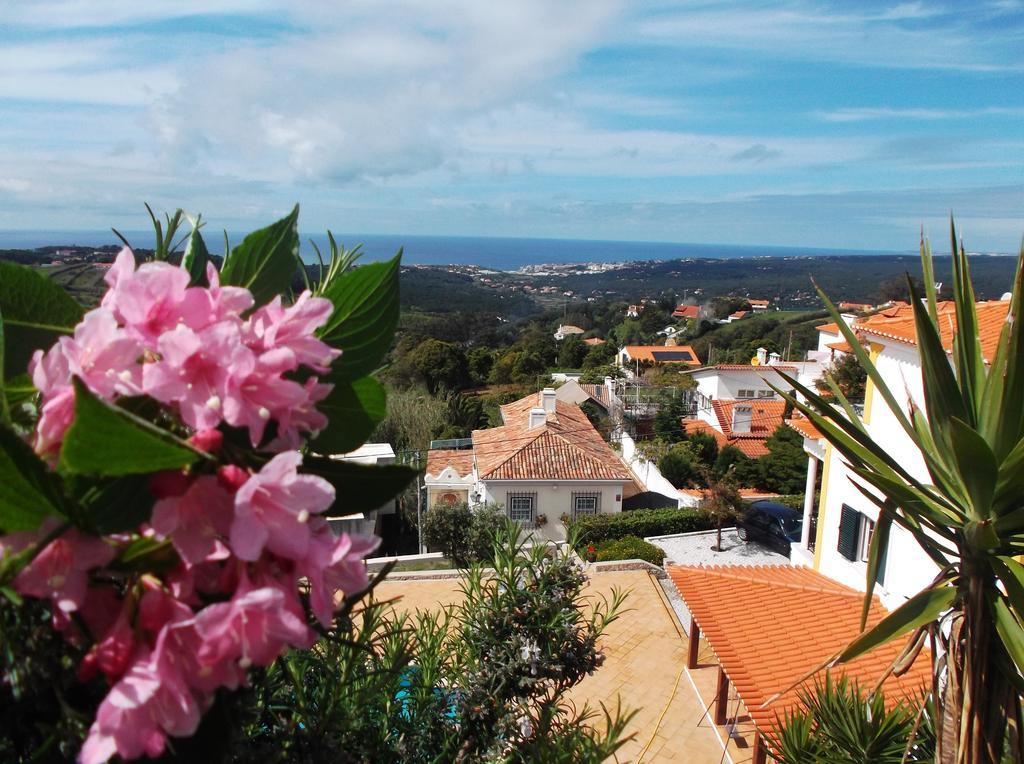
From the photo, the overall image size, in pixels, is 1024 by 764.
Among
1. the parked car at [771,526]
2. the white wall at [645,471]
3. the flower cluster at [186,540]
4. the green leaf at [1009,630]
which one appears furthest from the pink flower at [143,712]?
the white wall at [645,471]

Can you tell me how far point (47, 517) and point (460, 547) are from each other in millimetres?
14890

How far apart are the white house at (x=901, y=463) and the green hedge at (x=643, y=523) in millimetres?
5982

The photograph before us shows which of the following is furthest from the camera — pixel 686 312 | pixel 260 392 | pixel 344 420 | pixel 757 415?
pixel 686 312

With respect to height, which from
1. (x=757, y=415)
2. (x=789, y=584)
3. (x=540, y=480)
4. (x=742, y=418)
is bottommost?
(x=540, y=480)

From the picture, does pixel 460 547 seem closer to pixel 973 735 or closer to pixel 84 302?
pixel 973 735

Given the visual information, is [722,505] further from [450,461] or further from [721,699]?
[721,699]

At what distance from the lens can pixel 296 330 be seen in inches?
33.9

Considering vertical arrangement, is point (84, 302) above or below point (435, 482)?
above

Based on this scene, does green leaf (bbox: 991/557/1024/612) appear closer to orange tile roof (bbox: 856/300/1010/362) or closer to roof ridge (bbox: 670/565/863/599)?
orange tile roof (bbox: 856/300/1010/362)

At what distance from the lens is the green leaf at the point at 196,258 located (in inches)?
45.1

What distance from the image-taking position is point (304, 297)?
0.92 meters

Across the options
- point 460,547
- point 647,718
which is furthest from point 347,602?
point 460,547

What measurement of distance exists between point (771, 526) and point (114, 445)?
1826 centimetres

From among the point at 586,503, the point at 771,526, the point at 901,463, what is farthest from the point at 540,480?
the point at 901,463
